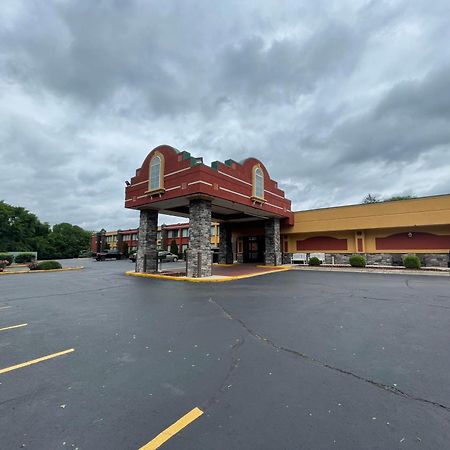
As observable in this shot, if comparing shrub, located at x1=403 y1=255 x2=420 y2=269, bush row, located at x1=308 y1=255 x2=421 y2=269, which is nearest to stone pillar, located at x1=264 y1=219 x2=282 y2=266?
bush row, located at x1=308 y1=255 x2=421 y2=269

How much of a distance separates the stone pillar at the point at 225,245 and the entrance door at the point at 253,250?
2.53 meters

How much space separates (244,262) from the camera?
28156 mm

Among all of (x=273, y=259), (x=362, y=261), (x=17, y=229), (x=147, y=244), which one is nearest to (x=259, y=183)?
(x=273, y=259)

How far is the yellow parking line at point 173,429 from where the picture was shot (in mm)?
2197

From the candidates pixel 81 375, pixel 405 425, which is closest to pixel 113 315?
pixel 81 375

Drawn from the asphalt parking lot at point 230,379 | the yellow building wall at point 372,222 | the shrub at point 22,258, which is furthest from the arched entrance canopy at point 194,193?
the shrub at point 22,258

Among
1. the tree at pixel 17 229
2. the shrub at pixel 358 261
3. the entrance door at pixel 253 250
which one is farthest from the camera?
the tree at pixel 17 229

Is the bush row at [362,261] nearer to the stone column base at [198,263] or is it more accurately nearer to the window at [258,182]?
the window at [258,182]

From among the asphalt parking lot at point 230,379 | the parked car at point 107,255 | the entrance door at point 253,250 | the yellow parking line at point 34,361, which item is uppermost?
the entrance door at point 253,250

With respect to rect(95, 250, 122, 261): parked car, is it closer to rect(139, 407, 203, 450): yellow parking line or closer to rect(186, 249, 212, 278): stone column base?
rect(186, 249, 212, 278): stone column base

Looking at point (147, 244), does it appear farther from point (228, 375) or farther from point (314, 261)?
point (228, 375)

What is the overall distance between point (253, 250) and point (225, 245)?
3705 mm

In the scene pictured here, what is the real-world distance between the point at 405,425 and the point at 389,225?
70.7ft

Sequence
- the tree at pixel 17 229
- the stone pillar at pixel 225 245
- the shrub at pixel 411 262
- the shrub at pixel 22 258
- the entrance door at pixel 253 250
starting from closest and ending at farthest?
the shrub at pixel 411 262 → the stone pillar at pixel 225 245 → the entrance door at pixel 253 250 → the shrub at pixel 22 258 → the tree at pixel 17 229
